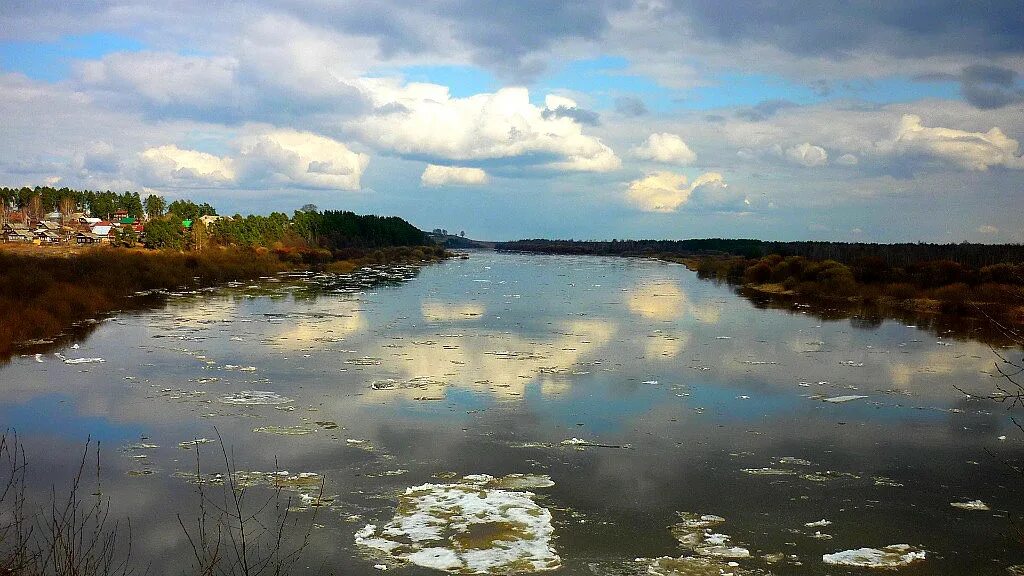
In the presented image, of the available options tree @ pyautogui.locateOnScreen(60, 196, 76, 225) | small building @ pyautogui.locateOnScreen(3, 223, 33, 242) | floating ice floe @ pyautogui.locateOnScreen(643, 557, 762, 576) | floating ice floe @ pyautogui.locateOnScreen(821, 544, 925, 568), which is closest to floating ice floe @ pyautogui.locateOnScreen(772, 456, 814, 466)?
floating ice floe @ pyautogui.locateOnScreen(821, 544, 925, 568)

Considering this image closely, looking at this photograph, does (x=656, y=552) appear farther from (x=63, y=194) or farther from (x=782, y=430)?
(x=63, y=194)

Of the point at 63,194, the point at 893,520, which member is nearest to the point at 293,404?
the point at 893,520

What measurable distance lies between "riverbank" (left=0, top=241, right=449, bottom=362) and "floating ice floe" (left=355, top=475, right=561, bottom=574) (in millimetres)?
14113

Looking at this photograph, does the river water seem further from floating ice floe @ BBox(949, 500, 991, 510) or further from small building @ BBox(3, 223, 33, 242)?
small building @ BBox(3, 223, 33, 242)

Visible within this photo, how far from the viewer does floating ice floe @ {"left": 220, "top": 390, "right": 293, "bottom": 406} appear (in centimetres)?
1340

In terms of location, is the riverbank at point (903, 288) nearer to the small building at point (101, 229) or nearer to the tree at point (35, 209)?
the small building at point (101, 229)

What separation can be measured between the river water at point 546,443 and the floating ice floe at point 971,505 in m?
0.04

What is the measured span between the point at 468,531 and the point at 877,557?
4.16m

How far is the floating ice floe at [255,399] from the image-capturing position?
13398mm

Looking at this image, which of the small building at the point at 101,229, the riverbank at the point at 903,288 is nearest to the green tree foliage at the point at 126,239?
the small building at the point at 101,229

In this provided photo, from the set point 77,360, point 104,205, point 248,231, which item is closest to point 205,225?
point 248,231

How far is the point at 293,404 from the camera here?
13.3 m

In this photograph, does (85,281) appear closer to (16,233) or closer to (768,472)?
(768,472)

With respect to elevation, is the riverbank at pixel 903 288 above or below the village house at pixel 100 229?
below
